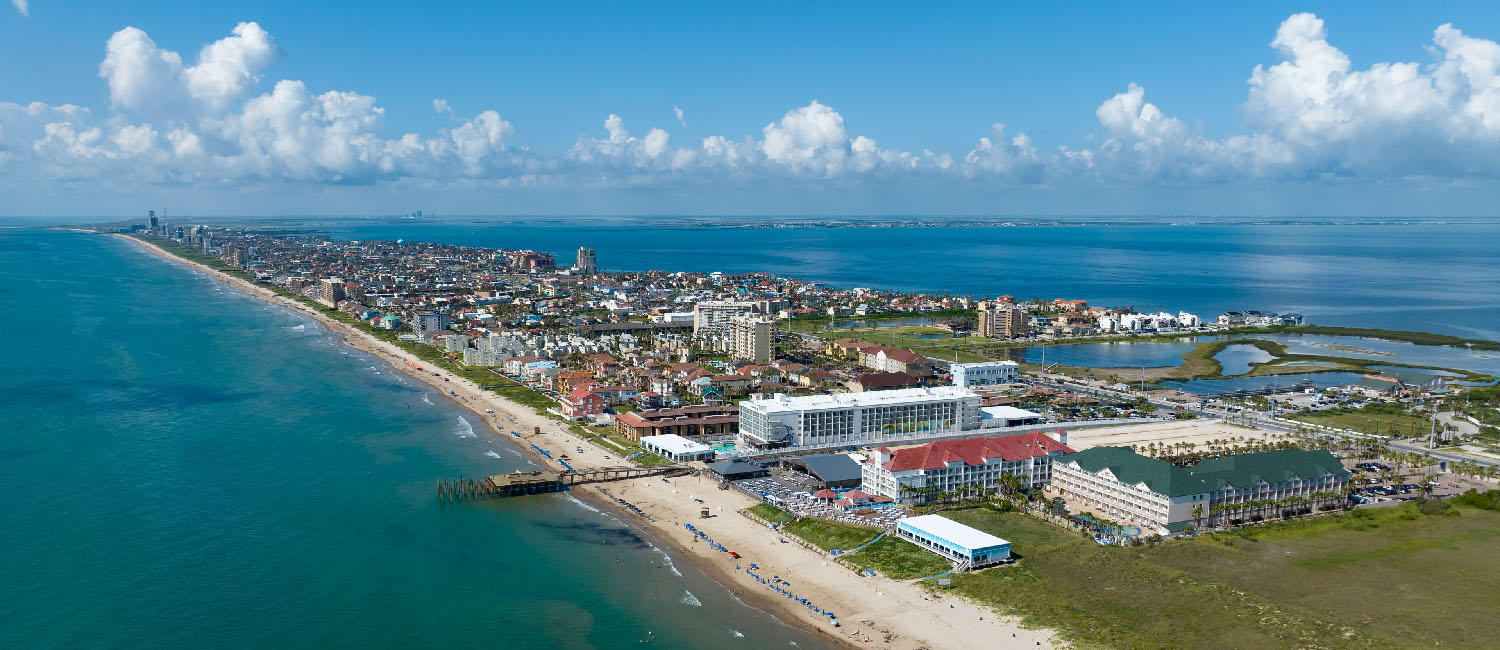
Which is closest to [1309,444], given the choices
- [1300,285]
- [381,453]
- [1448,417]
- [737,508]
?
[1448,417]

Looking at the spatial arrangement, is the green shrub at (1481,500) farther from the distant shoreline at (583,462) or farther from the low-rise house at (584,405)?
the low-rise house at (584,405)

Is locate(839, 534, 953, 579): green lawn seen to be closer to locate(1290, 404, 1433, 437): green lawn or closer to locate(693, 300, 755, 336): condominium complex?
locate(1290, 404, 1433, 437): green lawn

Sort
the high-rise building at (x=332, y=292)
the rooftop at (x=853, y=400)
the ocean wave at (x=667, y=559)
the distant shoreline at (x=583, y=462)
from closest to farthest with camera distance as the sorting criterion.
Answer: the distant shoreline at (x=583, y=462)
the ocean wave at (x=667, y=559)
the rooftop at (x=853, y=400)
the high-rise building at (x=332, y=292)

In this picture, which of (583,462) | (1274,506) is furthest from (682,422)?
(1274,506)

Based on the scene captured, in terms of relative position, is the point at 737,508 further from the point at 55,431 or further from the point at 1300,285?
the point at 1300,285

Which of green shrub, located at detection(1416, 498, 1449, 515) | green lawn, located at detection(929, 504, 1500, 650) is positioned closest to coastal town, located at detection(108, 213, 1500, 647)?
green lawn, located at detection(929, 504, 1500, 650)

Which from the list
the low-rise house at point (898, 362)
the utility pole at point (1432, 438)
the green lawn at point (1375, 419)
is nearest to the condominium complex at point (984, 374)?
the low-rise house at point (898, 362)

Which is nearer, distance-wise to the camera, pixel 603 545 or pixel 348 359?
pixel 603 545
